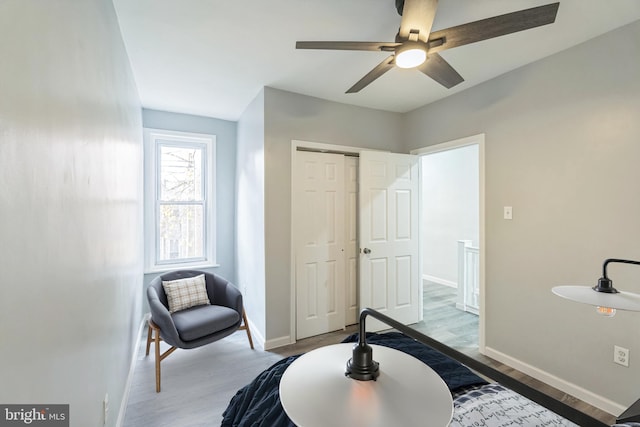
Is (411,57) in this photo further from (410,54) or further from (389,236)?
(389,236)

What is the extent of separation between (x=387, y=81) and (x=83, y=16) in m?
2.43

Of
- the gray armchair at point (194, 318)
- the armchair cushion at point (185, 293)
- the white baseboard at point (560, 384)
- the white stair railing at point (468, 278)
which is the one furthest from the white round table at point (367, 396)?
the white stair railing at point (468, 278)

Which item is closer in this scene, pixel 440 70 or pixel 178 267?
pixel 440 70

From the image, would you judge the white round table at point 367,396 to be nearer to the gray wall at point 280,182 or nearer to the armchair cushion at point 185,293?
the gray wall at point 280,182

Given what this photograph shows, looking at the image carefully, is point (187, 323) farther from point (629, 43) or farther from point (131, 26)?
point (629, 43)

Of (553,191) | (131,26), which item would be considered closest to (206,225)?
(131,26)

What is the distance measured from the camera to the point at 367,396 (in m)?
0.43

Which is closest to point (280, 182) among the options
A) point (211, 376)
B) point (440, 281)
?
point (211, 376)

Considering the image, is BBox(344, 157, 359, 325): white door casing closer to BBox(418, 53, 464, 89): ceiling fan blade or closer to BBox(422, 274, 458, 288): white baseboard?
BBox(418, 53, 464, 89): ceiling fan blade

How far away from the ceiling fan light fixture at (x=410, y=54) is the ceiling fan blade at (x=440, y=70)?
0.09 meters

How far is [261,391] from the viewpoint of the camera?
1.45m

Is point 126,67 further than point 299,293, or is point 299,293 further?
point 299,293

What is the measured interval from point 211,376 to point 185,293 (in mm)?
857

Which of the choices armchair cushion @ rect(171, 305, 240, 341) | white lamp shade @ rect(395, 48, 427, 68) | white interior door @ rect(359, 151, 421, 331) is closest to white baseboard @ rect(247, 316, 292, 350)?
armchair cushion @ rect(171, 305, 240, 341)
